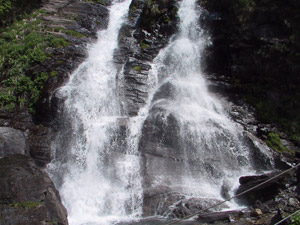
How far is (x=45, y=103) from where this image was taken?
13227 millimetres

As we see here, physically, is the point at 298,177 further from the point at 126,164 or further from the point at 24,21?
the point at 24,21

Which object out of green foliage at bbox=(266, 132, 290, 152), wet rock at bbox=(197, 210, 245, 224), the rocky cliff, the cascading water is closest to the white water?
the cascading water

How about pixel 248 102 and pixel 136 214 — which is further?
pixel 248 102

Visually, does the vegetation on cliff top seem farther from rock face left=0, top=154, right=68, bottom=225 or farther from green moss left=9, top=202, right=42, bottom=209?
green moss left=9, top=202, right=42, bottom=209

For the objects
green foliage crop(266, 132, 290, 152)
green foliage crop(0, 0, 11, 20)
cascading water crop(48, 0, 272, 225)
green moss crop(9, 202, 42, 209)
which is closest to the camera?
green moss crop(9, 202, 42, 209)

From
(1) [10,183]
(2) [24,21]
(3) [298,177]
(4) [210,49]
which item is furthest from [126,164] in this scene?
(2) [24,21]

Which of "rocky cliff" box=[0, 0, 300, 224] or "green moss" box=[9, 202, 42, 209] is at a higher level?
"rocky cliff" box=[0, 0, 300, 224]

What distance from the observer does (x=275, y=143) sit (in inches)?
486

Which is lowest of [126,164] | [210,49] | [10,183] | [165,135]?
→ [10,183]

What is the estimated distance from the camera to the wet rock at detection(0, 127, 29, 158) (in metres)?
10.2

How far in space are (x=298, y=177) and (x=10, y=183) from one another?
9.12 metres

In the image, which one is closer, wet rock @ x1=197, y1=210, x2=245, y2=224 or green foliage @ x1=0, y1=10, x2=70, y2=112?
wet rock @ x1=197, y1=210, x2=245, y2=224

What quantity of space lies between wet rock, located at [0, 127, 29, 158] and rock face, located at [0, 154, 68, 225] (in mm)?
1770

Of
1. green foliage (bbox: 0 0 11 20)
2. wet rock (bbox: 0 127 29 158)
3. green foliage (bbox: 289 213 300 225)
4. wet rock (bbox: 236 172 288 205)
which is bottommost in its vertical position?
green foliage (bbox: 289 213 300 225)
